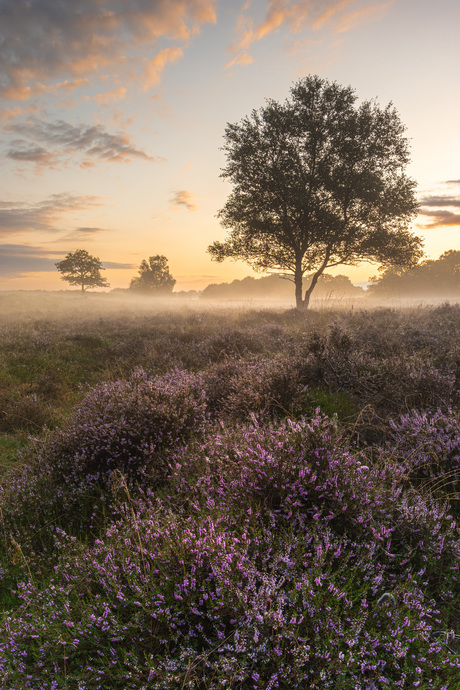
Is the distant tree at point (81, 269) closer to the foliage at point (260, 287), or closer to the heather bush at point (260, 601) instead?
the foliage at point (260, 287)

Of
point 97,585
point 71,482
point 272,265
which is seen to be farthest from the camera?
point 272,265

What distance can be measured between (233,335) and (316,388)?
4040 mm

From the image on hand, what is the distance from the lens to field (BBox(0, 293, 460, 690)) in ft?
5.09

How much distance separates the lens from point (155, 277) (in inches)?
2840

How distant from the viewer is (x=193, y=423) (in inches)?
155

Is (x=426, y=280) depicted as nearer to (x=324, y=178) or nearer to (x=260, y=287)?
(x=260, y=287)

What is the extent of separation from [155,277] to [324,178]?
5776 cm

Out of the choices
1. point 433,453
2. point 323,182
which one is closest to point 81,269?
point 323,182

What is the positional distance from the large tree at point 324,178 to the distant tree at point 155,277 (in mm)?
53805

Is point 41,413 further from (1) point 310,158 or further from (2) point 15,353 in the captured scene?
(1) point 310,158

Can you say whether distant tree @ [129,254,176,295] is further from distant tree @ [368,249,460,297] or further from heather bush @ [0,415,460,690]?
heather bush @ [0,415,460,690]

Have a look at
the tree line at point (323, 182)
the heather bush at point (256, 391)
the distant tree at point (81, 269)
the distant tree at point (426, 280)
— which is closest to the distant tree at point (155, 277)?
the distant tree at point (81, 269)

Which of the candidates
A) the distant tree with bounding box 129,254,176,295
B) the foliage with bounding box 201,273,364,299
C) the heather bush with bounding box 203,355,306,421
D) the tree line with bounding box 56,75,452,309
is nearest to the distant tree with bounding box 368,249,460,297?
the foliage with bounding box 201,273,364,299

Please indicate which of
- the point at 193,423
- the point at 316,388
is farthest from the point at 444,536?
the point at 316,388
